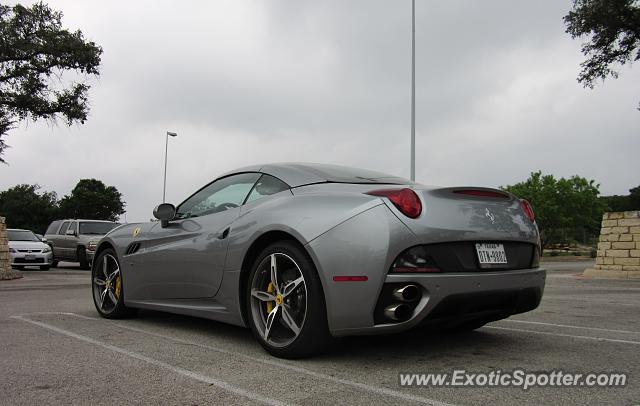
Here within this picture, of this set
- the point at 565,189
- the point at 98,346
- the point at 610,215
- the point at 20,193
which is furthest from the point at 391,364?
the point at 20,193

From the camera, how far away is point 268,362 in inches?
140

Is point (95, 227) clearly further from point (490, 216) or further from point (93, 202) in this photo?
point (93, 202)

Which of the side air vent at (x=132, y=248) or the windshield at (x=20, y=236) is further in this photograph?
the windshield at (x=20, y=236)

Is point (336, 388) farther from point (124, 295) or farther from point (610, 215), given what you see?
point (610, 215)

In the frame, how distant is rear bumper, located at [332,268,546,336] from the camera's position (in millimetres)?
3281

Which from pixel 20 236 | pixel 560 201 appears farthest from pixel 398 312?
pixel 560 201

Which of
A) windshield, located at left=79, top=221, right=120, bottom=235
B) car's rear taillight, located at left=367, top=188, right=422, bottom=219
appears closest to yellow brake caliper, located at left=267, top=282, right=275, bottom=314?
car's rear taillight, located at left=367, top=188, right=422, bottom=219

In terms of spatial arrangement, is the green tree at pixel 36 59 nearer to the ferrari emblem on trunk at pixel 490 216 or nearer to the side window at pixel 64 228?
the side window at pixel 64 228

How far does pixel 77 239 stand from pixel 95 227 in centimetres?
77

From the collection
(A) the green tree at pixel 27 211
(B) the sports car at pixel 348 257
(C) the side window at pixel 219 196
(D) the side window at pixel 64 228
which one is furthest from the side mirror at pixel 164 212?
(A) the green tree at pixel 27 211

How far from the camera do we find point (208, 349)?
13.0 ft

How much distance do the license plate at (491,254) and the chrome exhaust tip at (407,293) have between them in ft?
1.71

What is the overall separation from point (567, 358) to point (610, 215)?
1330cm

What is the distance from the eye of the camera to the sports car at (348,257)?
10.8ft
